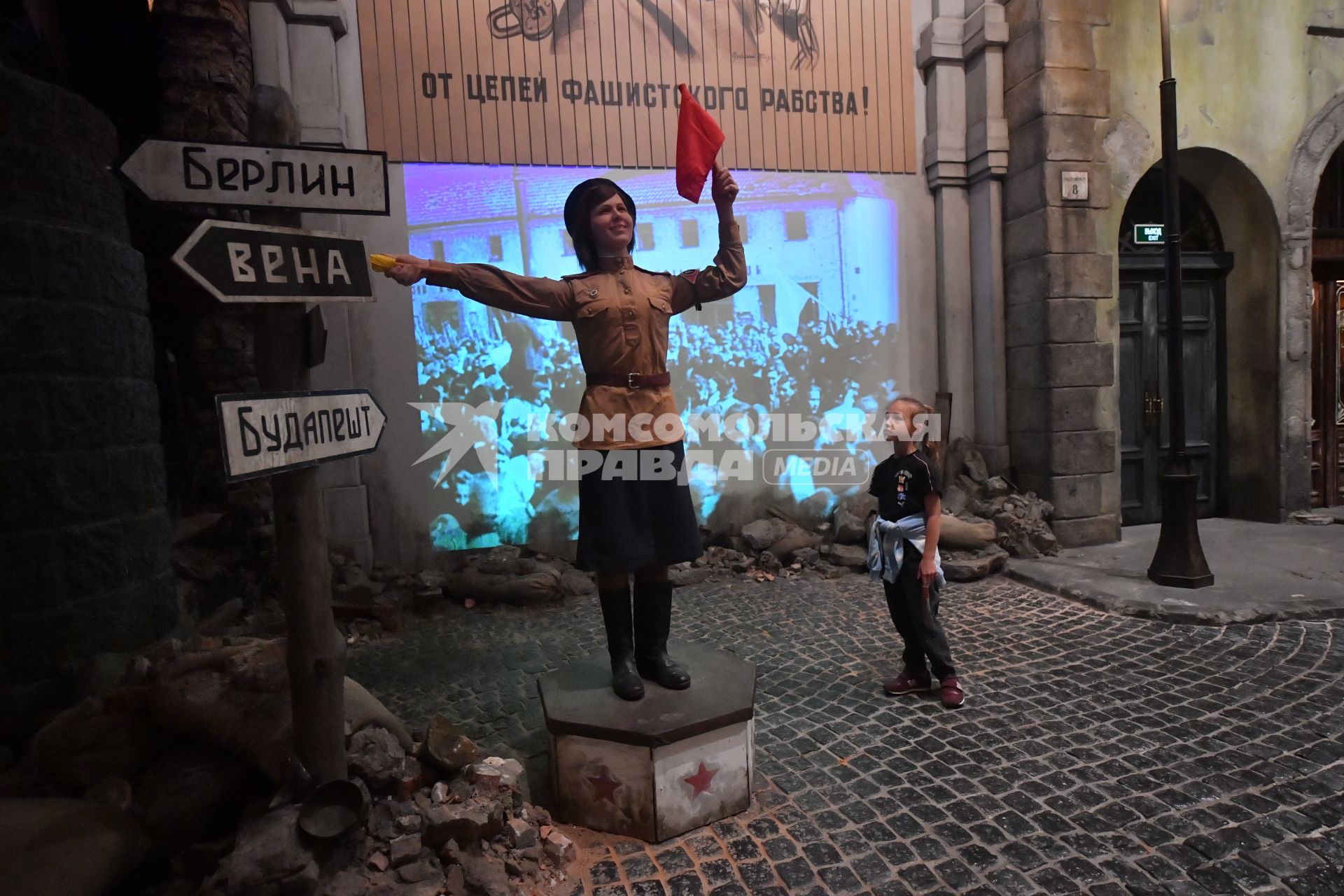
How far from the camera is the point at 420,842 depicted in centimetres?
227

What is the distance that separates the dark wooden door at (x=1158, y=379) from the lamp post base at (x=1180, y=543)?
5.78 ft

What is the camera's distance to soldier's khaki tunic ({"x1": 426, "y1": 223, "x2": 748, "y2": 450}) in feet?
8.75

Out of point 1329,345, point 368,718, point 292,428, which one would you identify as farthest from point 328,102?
point 1329,345

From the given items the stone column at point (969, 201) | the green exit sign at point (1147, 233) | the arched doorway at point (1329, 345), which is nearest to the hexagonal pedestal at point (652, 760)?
the stone column at point (969, 201)

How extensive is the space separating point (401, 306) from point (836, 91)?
172 inches

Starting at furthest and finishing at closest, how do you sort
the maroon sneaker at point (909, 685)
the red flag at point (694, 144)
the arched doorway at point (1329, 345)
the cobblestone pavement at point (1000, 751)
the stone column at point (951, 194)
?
the arched doorway at point (1329, 345), the stone column at point (951, 194), the maroon sneaker at point (909, 685), the red flag at point (694, 144), the cobblestone pavement at point (1000, 751)

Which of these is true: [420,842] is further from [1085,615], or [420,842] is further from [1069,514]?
[1069,514]

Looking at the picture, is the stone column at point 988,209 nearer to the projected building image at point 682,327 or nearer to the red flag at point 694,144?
the projected building image at point 682,327

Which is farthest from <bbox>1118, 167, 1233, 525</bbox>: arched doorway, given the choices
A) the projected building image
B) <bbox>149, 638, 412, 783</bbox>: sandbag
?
<bbox>149, 638, 412, 783</bbox>: sandbag

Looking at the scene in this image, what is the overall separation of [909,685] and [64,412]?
13.7 ft

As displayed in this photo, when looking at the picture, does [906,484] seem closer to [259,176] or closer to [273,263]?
[273,263]

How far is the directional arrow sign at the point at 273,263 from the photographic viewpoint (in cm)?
191

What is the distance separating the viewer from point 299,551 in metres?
2.29

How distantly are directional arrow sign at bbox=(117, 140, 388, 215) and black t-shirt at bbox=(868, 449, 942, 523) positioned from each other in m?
2.50
